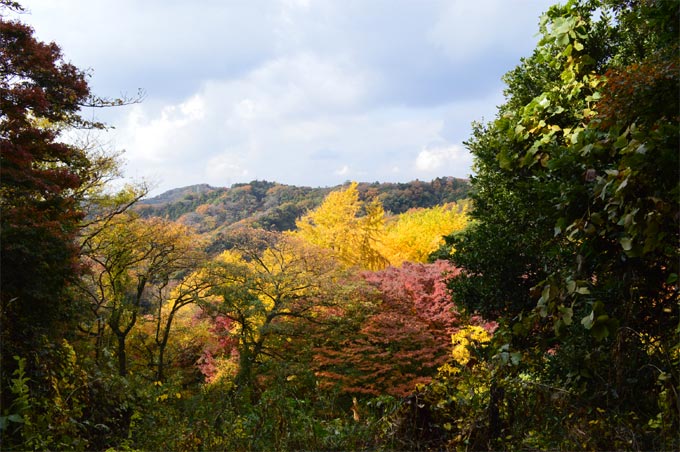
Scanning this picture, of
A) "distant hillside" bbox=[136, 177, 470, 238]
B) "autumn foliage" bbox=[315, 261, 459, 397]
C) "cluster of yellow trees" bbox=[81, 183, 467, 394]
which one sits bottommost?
"autumn foliage" bbox=[315, 261, 459, 397]

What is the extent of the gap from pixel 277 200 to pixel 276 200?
0.32 ft

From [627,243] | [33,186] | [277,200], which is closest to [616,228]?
[627,243]

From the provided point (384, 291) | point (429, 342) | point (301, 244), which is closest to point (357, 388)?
point (429, 342)

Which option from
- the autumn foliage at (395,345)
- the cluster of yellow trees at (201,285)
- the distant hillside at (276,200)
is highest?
the distant hillside at (276,200)

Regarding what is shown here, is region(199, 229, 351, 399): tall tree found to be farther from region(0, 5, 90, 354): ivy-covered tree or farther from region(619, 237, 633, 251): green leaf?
region(619, 237, 633, 251): green leaf

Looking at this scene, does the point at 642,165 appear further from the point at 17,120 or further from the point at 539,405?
the point at 17,120

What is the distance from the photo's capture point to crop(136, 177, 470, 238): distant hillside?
130 feet

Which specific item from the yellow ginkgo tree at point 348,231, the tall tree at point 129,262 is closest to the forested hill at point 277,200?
the yellow ginkgo tree at point 348,231

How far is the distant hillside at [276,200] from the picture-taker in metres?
39.7

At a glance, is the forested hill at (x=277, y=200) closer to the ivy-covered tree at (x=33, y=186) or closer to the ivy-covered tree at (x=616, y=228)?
the ivy-covered tree at (x=33, y=186)

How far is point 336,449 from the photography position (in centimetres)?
298

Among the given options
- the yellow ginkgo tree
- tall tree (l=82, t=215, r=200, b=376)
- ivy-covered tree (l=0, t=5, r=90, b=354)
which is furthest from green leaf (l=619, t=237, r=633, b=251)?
the yellow ginkgo tree

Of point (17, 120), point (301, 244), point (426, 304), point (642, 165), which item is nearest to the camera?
point (642, 165)

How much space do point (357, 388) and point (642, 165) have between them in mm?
8440
